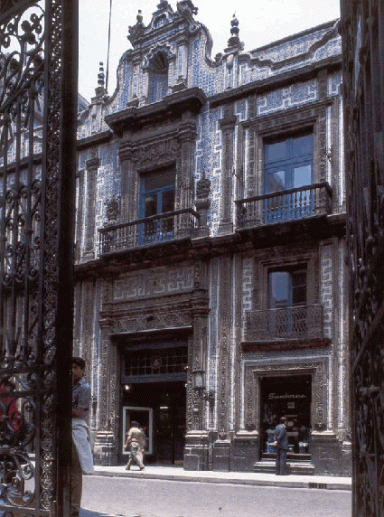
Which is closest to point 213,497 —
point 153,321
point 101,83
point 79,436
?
point 79,436

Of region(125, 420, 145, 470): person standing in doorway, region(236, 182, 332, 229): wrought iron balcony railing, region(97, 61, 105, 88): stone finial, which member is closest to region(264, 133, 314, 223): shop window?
region(236, 182, 332, 229): wrought iron balcony railing

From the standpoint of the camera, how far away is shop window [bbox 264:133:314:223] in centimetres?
1711

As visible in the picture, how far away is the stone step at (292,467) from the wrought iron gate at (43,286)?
42.8 ft

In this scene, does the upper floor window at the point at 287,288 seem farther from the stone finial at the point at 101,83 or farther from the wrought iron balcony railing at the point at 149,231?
the stone finial at the point at 101,83

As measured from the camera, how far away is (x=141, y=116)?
20.4 meters

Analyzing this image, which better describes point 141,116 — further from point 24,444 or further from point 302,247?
point 24,444

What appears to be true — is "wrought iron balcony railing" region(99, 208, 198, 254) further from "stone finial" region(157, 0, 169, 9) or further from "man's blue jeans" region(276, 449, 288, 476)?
"stone finial" region(157, 0, 169, 9)

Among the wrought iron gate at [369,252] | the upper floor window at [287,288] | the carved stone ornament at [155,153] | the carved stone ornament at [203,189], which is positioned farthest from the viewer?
the carved stone ornament at [155,153]

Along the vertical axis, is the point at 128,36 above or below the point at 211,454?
above

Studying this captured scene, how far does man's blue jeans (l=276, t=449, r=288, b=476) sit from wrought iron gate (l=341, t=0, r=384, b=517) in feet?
43.8

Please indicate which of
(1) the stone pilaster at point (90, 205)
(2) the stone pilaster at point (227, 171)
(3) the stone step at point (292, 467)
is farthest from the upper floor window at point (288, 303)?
(1) the stone pilaster at point (90, 205)

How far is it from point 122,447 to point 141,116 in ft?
30.5

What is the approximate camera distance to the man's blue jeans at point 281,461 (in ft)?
52.1

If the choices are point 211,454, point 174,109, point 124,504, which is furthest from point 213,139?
point 124,504
